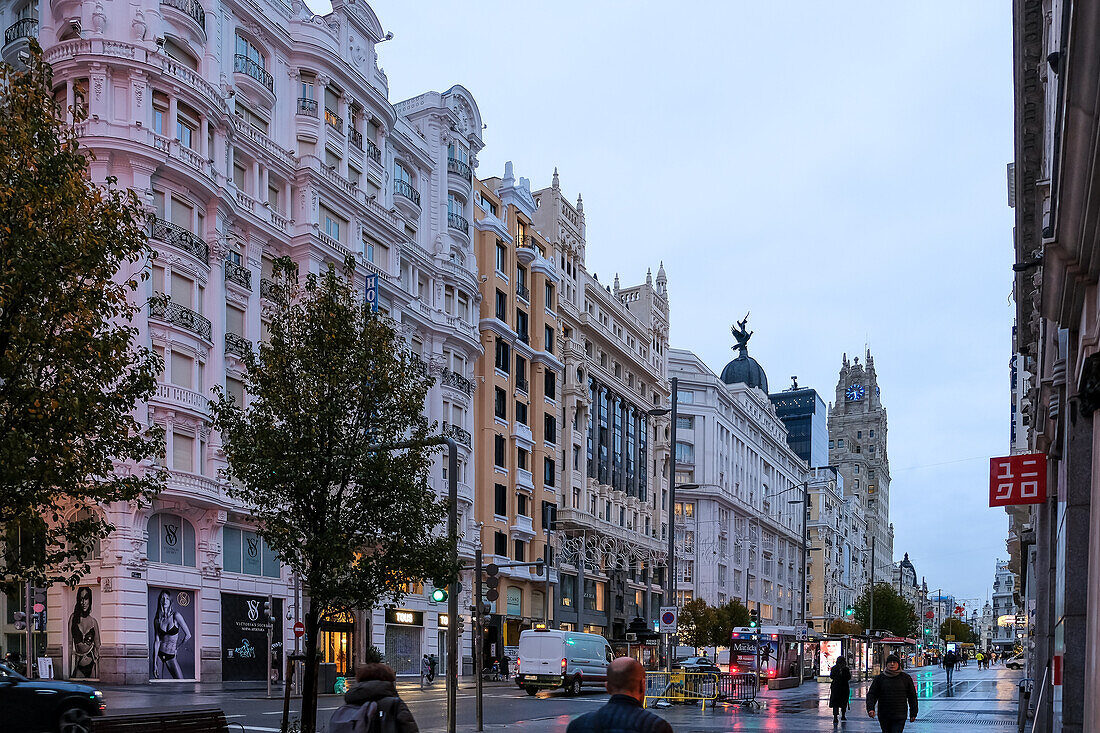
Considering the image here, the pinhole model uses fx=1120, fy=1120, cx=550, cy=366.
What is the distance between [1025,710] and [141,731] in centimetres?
2146

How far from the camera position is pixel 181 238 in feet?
133

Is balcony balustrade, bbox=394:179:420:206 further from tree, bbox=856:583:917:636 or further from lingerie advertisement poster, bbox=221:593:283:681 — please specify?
tree, bbox=856:583:917:636

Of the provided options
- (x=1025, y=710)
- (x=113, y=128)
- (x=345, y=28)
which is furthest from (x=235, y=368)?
(x=1025, y=710)

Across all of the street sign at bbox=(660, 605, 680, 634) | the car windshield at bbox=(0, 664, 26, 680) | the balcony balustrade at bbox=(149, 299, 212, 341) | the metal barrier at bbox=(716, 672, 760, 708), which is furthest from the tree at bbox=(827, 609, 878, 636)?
the car windshield at bbox=(0, 664, 26, 680)

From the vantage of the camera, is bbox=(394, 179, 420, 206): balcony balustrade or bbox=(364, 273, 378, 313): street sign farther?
bbox=(394, 179, 420, 206): balcony balustrade

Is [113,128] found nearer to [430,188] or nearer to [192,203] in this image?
[192,203]

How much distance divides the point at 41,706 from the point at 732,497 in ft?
312

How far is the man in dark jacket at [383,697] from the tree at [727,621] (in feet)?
238

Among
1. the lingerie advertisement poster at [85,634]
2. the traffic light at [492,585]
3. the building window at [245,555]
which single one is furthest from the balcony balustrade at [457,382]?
the traffic light at [492,585]

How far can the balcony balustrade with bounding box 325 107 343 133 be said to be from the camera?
5091 cm

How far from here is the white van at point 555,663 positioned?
3984 centimetres

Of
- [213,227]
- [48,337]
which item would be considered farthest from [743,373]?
[48,337]

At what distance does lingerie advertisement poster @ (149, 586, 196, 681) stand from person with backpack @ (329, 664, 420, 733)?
3269 centimetres

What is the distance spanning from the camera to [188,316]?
133ft
